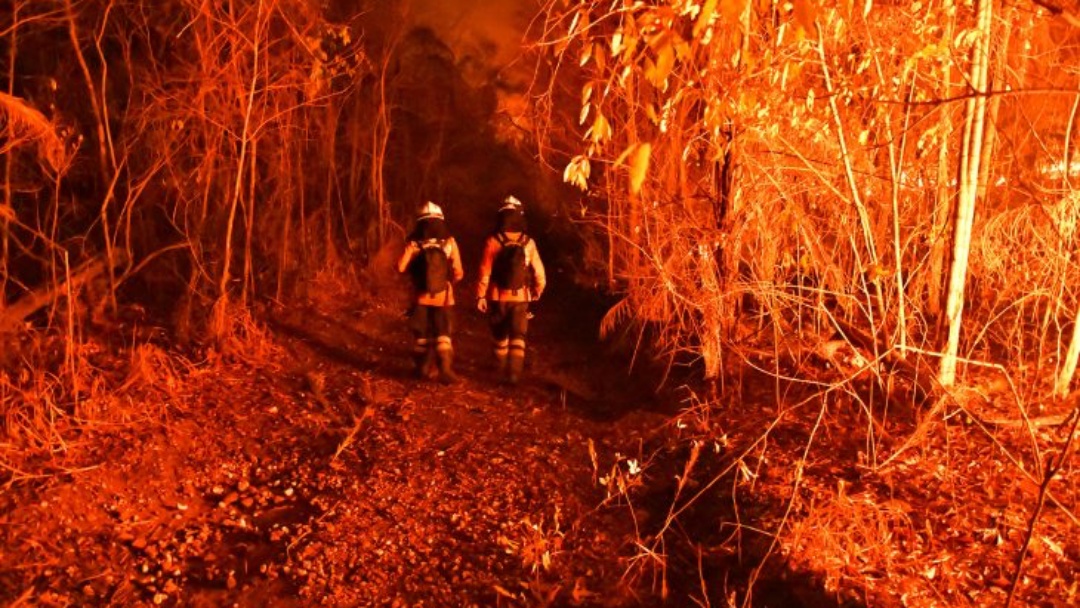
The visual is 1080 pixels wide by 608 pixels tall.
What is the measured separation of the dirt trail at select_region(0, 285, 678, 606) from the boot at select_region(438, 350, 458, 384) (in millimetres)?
128

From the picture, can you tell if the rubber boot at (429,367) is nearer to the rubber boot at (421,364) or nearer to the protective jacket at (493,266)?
the rubber boot at (421,364)

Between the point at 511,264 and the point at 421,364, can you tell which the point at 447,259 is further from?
the point at 421,364

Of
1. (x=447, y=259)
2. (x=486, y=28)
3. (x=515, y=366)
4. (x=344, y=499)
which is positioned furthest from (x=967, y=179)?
(x=486, y=28)

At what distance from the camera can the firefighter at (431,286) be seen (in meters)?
7.80

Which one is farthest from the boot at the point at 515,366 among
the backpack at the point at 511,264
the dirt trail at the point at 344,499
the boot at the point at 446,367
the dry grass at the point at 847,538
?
the dry grass at the point at 847,538

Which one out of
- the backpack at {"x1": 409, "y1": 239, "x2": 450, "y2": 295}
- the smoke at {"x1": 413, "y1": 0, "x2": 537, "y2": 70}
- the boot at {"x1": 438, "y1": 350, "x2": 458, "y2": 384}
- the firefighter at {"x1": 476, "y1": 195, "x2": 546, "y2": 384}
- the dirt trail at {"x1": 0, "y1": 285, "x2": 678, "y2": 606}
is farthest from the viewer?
the smoke at {"x1": 413, "y1": 0, "x2": 537, "y2": 70}

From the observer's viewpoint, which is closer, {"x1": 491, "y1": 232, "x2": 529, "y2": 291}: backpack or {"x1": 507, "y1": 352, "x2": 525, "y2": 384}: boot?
{"x1": 491, "y1": 232, "x2": 529, "y2": 291}: backpack

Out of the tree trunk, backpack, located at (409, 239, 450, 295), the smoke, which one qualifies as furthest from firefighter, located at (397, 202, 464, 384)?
the smoke

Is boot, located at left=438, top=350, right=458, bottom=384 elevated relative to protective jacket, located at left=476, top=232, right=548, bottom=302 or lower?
lower

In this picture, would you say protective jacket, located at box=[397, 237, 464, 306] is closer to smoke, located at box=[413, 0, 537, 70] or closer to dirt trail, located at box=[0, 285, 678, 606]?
dirt trail, located at box=[0, 285, 678, 606]

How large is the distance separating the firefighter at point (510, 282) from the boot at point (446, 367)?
1.66 feet

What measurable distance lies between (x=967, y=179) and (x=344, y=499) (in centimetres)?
493

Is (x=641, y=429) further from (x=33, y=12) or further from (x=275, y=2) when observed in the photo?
(x=33, y=12)

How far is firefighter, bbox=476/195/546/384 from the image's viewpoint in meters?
7.88
